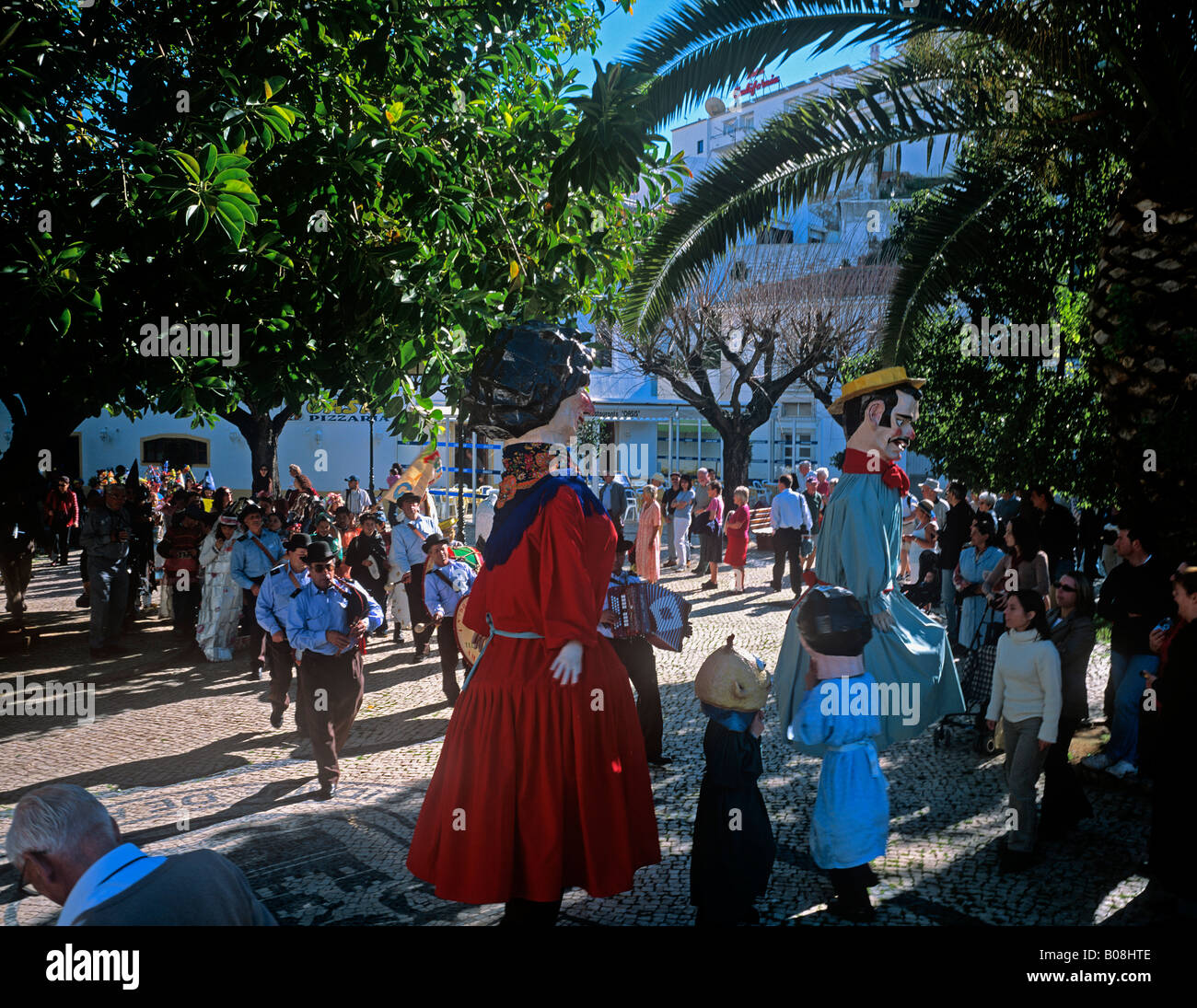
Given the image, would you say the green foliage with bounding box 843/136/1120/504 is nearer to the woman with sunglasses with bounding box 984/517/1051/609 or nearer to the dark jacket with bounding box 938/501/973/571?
the woman with sunglasses with bounding box 984/517/1051/609

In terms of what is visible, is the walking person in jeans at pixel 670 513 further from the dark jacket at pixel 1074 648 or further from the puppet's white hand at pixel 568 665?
the puppet's white hand at pixel 568 665

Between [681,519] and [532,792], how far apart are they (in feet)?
46.7

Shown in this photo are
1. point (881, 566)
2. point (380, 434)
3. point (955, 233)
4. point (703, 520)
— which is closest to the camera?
point (881, 566)

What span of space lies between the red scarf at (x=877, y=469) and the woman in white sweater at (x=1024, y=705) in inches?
32.3

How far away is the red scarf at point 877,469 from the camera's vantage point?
5234mm

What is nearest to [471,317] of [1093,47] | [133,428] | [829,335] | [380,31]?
[380,31]

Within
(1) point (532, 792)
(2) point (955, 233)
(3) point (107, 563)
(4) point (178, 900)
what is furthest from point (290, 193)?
(3) point (107, 563)

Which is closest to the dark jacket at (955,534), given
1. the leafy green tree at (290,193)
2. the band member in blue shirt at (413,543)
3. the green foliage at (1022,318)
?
the green foliage at (1022,318)

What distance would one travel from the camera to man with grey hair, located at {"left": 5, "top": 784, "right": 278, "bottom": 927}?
2.14 metres

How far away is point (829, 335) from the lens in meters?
23.7

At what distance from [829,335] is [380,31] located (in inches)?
755

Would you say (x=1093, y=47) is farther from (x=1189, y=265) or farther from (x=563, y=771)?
(x=563, y=771)

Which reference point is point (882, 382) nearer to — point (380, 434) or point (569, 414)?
point (569, 414)

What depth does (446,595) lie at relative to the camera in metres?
7.83
